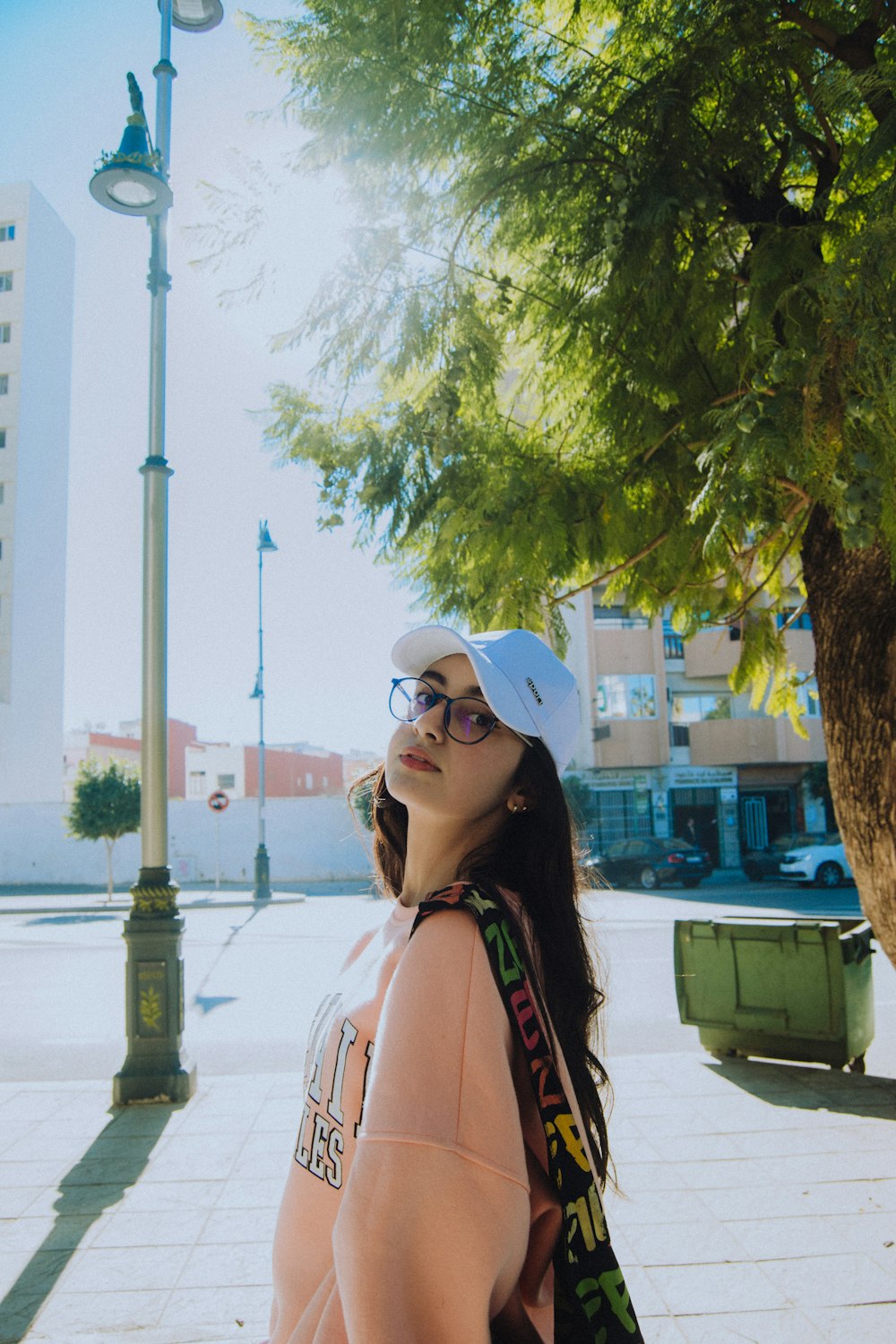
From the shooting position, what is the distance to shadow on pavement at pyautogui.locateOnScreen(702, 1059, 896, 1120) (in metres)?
6.00

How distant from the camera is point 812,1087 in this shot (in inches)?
255

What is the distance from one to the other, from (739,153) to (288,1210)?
398cm

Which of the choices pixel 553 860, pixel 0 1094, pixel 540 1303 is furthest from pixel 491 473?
pixel 0 1094

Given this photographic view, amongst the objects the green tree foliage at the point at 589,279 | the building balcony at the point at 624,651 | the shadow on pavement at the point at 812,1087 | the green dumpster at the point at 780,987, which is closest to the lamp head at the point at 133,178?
the green tree foliage at the point at 589,279

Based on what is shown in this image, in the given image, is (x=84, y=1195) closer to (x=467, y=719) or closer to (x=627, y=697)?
(x=467, y=719)

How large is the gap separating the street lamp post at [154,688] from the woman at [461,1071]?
5.14m

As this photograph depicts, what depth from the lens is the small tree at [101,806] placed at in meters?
28.2

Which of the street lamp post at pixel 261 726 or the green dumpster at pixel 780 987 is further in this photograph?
the street lamp post at pixel 261 726

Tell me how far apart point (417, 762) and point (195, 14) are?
24.7ft

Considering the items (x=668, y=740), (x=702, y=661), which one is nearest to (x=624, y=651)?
(x=702, y=661)

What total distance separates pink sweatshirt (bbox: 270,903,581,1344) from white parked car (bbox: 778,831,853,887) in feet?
82.0

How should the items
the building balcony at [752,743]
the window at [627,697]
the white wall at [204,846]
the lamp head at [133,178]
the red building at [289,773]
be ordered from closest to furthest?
the lamp head at [133,178] < the building balcony at [752,743] < the window at [627,697] < the white wall at [204,846] < the red building at [289,773]

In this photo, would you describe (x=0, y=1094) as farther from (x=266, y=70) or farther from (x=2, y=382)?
(x=2, y=382)

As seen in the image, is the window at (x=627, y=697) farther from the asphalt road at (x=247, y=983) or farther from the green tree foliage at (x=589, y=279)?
the green tree foliage at (x=589, y=279)
